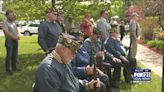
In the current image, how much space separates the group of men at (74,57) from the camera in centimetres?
379

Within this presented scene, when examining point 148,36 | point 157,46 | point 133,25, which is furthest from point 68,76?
point 148,36

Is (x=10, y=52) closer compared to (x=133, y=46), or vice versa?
(x=10, y=52)

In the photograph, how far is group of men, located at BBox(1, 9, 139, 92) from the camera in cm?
379

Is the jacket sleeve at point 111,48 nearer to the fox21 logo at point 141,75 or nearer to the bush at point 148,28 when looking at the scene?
the fox21 logo at point 141,75

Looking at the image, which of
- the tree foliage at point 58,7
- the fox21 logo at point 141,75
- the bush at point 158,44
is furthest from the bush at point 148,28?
the fox21 logo at point 141,75

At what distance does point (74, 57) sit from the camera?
6.44 metres

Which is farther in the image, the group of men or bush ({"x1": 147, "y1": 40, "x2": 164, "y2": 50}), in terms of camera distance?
bush ({"x1": 147, "y1": 40, "x2": 164, "y2": 50})

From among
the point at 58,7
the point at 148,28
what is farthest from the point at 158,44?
the point at 58,7

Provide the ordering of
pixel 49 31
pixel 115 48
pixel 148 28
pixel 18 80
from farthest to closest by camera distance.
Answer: pixel 148 28 → pixel 18 80 → pixel 115 48 → pixel 49 31

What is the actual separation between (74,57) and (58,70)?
266 cm

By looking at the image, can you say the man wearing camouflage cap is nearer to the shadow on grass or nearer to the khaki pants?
the shadow on grass

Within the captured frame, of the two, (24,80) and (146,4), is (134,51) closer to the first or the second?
(24,80)

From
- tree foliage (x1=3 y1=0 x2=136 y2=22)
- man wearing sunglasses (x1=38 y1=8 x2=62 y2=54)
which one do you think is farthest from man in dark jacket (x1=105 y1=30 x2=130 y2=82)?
tree foliage (x1=3 y1=0 x2=136 y2=22)

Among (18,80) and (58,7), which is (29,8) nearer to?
(58,7)
